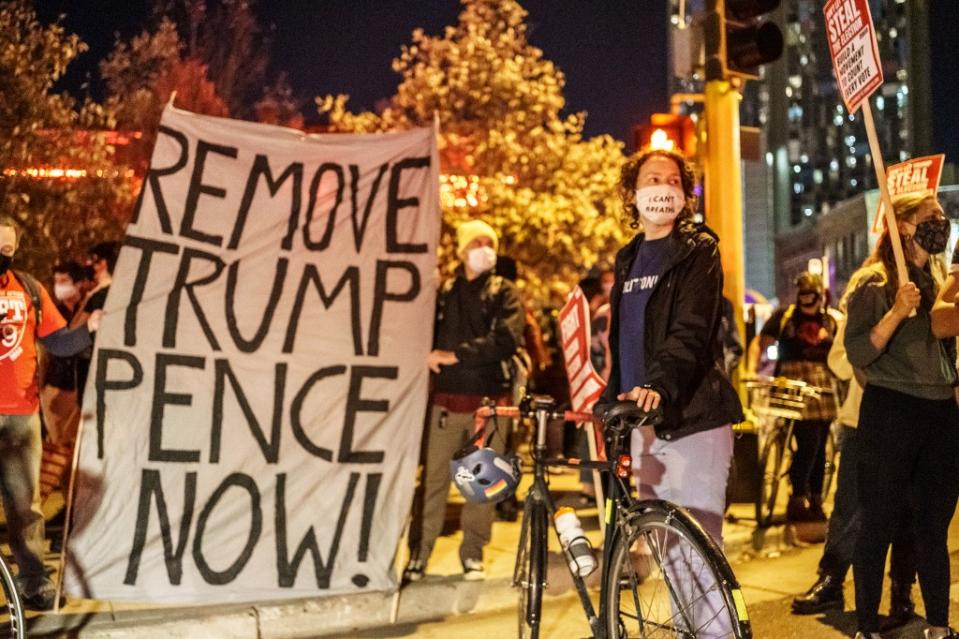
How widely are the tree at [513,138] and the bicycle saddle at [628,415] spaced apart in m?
18.2

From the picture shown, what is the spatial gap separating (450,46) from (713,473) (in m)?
20.1

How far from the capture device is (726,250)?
336 inches

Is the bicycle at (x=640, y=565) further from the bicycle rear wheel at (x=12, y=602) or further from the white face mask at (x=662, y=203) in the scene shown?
the bicycle rear wheel at (x=12, y=602)

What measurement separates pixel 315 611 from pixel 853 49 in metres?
3.69

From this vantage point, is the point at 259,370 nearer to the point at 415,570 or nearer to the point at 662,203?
the point at 415,570

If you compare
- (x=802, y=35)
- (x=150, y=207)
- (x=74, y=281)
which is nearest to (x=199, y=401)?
(x=150, y=207)

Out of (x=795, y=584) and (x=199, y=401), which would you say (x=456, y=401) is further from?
(x=795, y=584)

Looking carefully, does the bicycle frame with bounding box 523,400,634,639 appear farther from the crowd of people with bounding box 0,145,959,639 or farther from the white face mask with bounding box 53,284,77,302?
the white face mask with bounding box 53,284,77,302

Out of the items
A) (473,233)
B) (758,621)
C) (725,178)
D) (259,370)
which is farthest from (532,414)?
(725,178)

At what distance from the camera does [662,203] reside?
13.6 ft

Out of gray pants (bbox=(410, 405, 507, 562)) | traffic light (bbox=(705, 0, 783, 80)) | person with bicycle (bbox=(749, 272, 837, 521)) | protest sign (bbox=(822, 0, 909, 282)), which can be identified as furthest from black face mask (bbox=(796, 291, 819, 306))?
gray pants (bbox=(410, 405, 507, 562))

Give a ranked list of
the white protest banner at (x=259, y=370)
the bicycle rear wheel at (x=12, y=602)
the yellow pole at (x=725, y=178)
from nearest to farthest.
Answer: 1. the bicycle rear wheel at (x=12, y=602)
2. the white protest banner at (x=259, y=370)
3. the yellow pole at (x=725, y=178)

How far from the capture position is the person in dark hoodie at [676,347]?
3.94 meters

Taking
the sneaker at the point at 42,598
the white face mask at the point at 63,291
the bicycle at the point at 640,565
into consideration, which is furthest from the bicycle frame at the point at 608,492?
the white face mask at the point at 63,291
